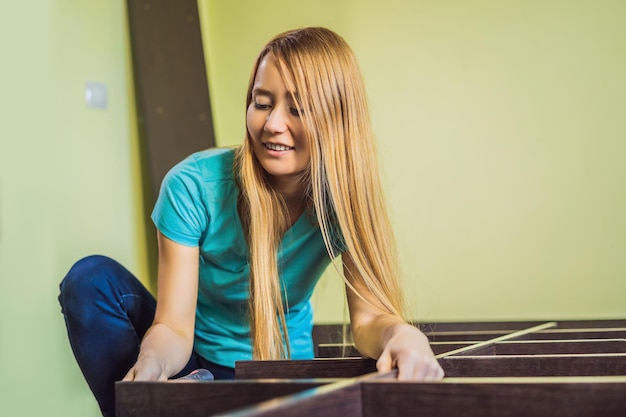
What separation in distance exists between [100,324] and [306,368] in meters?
0.49

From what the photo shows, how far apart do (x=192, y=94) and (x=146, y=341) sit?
1694mm

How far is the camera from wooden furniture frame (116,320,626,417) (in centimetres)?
90

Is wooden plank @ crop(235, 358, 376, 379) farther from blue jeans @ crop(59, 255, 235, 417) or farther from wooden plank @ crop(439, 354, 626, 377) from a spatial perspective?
blue jeans @ crop(59, 255, 235, 417)

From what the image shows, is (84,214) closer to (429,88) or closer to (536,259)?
(429,88)

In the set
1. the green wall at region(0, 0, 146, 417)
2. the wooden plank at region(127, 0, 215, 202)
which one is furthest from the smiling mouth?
the wooden plank at region(127, 0, 215, 202)

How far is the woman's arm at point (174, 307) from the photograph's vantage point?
1430mm

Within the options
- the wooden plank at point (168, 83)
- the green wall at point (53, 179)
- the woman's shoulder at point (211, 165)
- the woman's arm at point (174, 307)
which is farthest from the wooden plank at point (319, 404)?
the wooden plank at point (168, 83)

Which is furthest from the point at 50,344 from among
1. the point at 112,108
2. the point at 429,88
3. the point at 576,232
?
the point at 576,232

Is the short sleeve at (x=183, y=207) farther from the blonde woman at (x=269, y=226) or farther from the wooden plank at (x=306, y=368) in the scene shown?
the wooden plank at (x=306, y=368)

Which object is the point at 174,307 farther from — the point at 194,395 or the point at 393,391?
the point at 393,391

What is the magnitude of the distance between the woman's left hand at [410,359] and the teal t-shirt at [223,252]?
1.65ft

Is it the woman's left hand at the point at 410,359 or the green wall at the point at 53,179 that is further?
the green wall at the point at 53,179

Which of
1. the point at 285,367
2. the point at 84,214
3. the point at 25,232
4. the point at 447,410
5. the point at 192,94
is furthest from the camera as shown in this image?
the point at 192,94

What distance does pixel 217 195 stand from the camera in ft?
5.37
